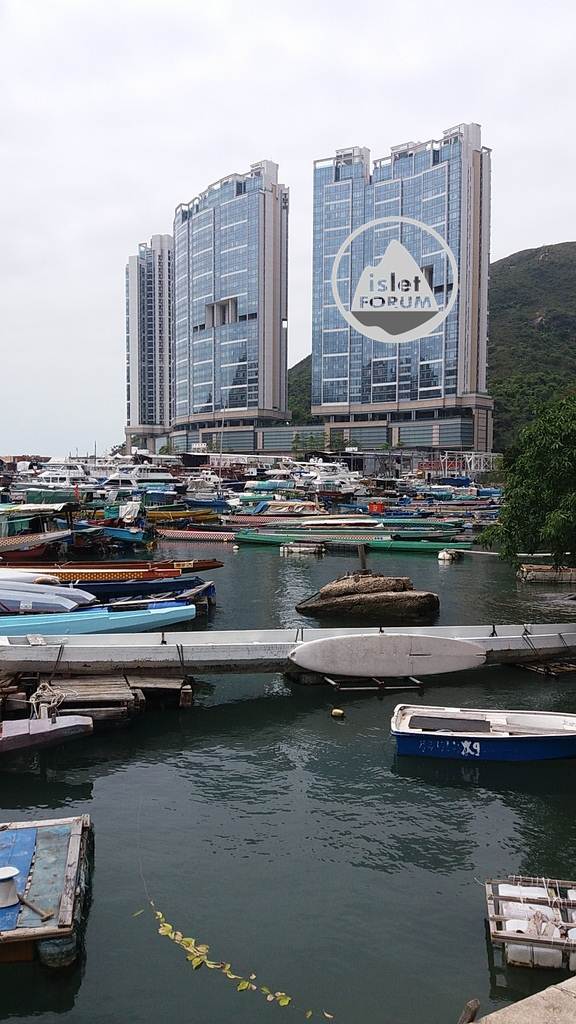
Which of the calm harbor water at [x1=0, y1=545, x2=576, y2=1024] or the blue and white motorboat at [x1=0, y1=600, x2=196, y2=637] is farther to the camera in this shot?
the blue and white motorboat at [x1=0, y1=600, x2=196, y2=637]

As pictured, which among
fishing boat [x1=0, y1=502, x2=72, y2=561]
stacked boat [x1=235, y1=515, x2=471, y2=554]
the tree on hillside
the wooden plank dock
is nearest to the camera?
the wooden plank dock

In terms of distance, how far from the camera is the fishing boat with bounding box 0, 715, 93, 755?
1683 centimetres

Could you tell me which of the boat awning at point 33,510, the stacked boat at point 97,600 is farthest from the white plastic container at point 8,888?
the boat awning at point 33,510

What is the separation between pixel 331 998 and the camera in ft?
31.8

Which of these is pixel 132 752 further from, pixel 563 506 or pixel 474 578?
pixel 474 578

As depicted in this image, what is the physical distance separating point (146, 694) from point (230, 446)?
162177 mm

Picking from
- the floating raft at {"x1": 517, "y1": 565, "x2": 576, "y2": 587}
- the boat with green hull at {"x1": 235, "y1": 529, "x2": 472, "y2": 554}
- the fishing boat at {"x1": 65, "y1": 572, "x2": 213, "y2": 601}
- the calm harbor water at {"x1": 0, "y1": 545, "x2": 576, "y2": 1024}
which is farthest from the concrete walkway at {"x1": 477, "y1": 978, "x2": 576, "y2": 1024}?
the boat with green hull at {"x1": 235, "y1": 529, "x2": 472, "y2": 554}

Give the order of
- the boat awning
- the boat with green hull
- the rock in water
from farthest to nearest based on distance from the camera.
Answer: the boat with green hull, the boat awning, the rock in water

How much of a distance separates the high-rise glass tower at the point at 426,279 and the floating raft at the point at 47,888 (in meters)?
143

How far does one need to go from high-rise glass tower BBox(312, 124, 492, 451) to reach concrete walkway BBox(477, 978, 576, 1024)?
14592cm

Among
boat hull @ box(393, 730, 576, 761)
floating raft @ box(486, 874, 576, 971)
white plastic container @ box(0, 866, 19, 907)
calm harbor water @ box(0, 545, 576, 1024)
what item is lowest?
calm harbor water @ box(0, 545, 576, 1024)

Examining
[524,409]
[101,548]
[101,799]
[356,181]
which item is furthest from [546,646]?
[356,181]

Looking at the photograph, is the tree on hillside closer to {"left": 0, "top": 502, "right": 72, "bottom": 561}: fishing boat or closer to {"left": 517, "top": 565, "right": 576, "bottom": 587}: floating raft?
{"left": 517, "top": 565, "right": 576, "bottom": 587}: floating raft

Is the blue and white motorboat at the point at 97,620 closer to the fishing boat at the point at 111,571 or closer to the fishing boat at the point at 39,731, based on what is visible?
the fishing boat at the point at 39,731
